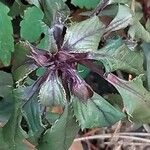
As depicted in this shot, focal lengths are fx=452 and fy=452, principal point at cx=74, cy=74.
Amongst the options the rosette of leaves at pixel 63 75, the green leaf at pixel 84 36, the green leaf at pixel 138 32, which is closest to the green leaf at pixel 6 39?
the rosette of leaves at pixel 63 75

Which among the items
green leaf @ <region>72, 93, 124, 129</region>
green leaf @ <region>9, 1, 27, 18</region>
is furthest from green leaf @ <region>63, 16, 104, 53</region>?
green leaf @ <region>9, 1, 27, 18</region>

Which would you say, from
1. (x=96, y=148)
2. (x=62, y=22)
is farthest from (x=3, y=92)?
(x=96, y=148)

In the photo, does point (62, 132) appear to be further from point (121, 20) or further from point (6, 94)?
point (121, 20)

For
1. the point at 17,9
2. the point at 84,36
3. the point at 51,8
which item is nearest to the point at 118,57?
the point at 84,36

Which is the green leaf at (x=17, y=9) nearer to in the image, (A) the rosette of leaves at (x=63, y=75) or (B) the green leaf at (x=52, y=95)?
(A) the rosette of leaves at (x=63, y=75)

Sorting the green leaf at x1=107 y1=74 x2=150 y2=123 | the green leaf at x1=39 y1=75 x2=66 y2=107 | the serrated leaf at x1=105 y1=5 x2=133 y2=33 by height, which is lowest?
the green leaf at x1=107 y1=74 x2=150 y2=123

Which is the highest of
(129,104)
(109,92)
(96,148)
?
(129,104)

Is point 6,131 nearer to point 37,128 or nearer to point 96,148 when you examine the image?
point 37,128

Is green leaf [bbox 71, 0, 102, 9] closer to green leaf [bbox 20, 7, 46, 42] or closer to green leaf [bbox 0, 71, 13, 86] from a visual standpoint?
green leaf [bbox 20, 7, 46, 42]
